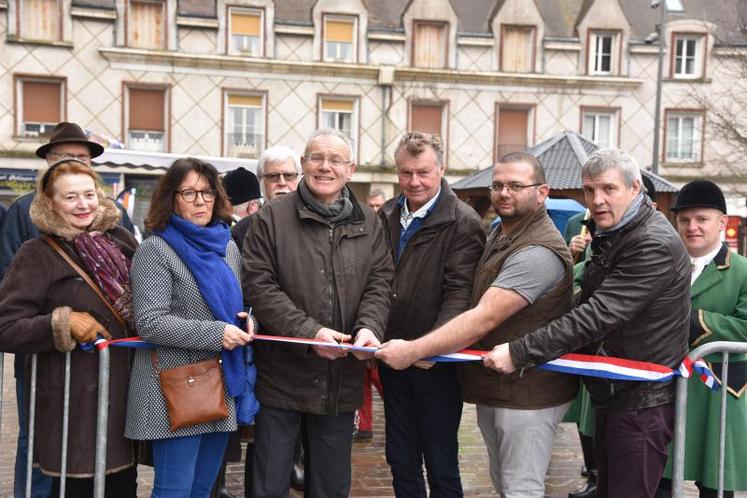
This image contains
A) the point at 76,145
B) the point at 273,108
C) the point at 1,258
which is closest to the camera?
the point at 1,258

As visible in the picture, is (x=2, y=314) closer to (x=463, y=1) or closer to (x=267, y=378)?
(x=267, y=378)

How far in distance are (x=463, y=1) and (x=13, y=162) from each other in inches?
646

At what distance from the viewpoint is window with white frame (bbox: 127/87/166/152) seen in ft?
75.3

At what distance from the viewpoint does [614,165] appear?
3.45m

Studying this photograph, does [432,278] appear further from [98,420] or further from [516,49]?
[516,49]

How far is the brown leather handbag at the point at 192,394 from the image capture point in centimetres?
332

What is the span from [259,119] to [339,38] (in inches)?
156

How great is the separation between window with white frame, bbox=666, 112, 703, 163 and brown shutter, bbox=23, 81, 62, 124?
2135cm

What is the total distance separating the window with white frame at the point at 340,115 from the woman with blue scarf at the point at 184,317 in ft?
68.9

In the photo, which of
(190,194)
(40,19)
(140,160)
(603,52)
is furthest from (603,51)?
(190,194)

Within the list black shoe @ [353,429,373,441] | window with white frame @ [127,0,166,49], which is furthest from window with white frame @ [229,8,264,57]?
black shoe @ [353,429,373,441]

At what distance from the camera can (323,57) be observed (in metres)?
24.1

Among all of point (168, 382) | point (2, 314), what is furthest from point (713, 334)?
point (2, 314)

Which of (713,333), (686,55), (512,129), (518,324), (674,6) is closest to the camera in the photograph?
(518,324)
